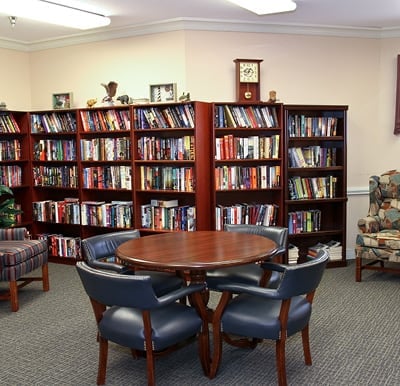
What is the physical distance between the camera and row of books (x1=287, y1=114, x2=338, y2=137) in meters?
5.04

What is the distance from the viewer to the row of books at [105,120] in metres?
5.09

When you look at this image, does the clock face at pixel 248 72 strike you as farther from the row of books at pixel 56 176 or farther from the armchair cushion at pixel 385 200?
the row of books at pixel 56 176

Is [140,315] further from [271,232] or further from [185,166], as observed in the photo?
[185,166]

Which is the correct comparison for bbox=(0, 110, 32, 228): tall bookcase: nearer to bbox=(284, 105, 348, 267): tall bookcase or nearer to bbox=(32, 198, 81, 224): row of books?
bbox=(32, 198, 81, 224): row of books

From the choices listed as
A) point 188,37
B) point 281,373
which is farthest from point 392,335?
point 188,37

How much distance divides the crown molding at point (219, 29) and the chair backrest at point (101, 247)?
2491 millimetres

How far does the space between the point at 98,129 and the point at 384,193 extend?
127 inches

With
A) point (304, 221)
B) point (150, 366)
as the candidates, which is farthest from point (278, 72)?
point (150, 366)

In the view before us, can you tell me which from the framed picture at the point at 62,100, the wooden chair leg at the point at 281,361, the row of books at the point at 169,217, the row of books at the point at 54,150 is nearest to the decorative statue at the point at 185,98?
the row of books at the point at 169,217

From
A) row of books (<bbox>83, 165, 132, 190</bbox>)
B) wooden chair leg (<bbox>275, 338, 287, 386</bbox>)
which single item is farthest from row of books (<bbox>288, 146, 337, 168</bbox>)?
wooden chair leg (<bbox>275, 338, 287, 386</bbox>)

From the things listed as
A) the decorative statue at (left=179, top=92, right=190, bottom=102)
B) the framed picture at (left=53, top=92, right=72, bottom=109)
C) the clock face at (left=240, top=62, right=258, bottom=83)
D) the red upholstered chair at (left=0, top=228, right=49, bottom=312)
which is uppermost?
the clock face at (left=240, top=62, right=258, bottom=83)

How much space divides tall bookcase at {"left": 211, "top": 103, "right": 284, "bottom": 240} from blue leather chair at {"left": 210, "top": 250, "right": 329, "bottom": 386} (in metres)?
2.15

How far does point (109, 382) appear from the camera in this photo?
110 inches

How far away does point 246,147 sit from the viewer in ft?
16.1
